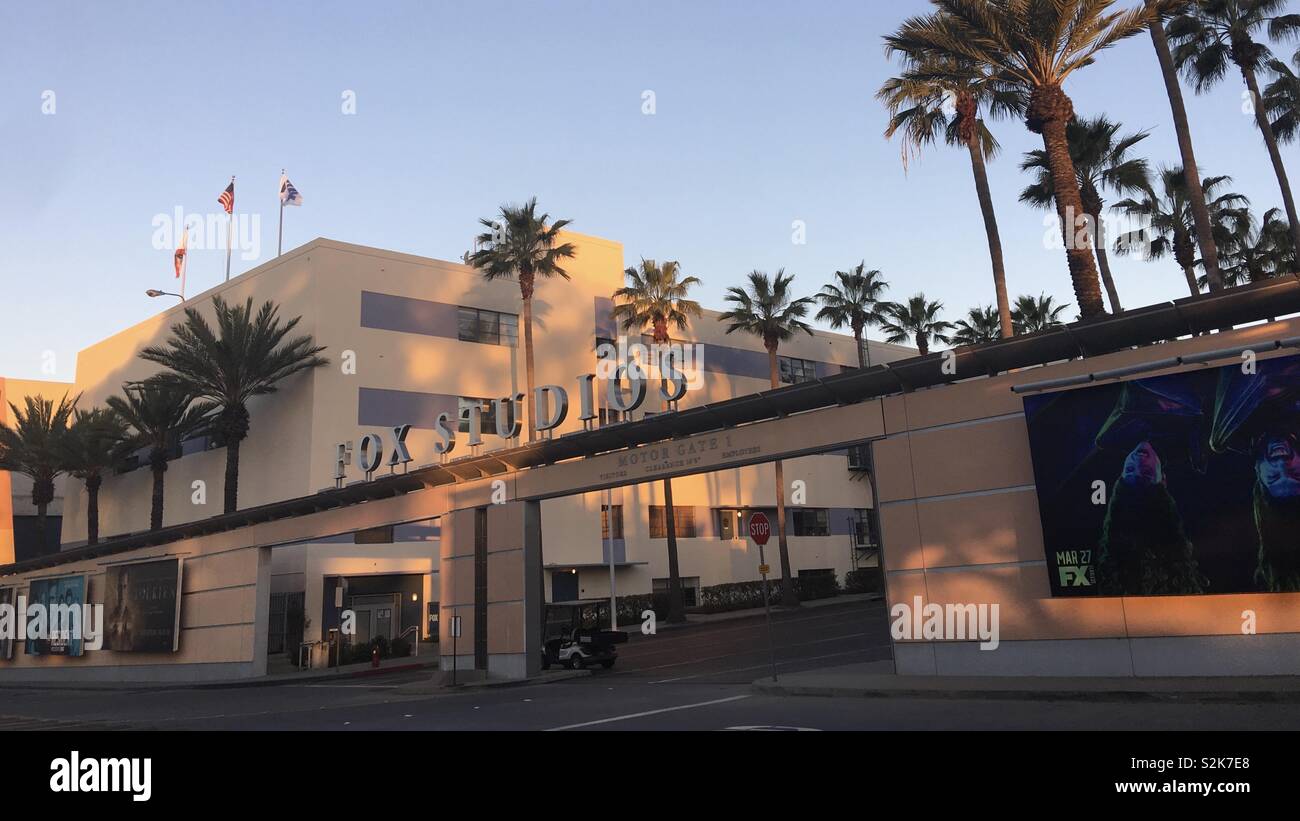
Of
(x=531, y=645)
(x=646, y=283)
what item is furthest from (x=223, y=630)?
(x=646, y=283)

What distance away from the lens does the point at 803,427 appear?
1978 cm

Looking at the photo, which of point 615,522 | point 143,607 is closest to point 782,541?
point 615,522

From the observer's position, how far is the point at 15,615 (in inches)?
1889

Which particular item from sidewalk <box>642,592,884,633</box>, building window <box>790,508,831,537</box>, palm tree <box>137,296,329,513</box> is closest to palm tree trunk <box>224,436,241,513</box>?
palm tree <box>137,296,329,513</box>

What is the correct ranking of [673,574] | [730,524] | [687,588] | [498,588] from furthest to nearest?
[730,524]
[687,588]
[673,574]
[498,588]

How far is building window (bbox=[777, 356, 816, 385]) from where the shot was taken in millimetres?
59562

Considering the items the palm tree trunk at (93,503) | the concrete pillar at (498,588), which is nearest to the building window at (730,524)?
the concrete pillar at (498,588)

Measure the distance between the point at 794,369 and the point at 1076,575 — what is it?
4581 centimetres

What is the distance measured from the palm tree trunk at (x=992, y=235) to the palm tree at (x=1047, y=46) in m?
8.04

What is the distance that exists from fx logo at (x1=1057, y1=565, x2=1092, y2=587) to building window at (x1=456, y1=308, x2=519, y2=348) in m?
35.5

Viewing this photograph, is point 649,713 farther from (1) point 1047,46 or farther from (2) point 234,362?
(2) point 234,362

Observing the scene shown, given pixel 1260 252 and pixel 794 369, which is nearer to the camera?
pixel 1260 252

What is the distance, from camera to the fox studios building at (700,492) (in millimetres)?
14445

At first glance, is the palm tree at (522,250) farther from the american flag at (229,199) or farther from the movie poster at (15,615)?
the movie poster at (15,615)
